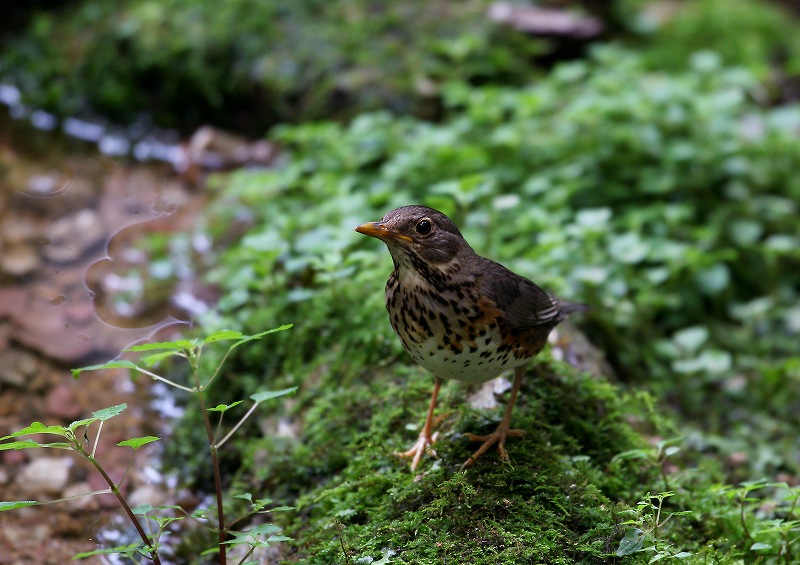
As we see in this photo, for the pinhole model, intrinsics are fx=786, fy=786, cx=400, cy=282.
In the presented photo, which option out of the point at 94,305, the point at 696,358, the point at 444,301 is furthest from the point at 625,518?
the point at 94,305

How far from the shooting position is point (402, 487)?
3.33 meters

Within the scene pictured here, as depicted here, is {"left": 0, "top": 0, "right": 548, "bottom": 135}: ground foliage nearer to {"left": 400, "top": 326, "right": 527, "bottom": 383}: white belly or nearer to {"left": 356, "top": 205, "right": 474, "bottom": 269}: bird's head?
{"left": 356, "top": 205, "right": 474, "bottom": 269}: bird's head

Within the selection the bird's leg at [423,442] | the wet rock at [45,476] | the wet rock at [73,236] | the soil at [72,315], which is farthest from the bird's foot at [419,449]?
the wet rock at [73,236]

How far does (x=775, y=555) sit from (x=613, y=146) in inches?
152

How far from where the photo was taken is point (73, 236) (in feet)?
20.1

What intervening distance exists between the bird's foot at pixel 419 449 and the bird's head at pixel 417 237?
81 centimetres

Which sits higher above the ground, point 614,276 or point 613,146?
point 613,146

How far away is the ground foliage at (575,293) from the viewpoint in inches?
A: 131

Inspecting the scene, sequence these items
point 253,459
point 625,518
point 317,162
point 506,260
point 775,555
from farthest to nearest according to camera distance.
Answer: point 317,162 < point 506,260 < point 253,459 < point 775,555 < point 625,518

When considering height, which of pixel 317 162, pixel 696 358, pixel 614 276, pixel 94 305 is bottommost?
pixel 696 358

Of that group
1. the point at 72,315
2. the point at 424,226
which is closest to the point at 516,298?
the point at 424,226

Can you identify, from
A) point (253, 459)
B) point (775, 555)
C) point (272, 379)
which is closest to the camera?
point (775, 555)

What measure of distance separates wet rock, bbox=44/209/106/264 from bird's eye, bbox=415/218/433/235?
365cm

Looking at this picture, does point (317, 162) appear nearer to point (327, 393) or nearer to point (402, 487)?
point (327, 393)
